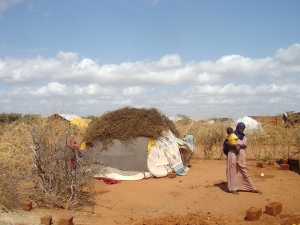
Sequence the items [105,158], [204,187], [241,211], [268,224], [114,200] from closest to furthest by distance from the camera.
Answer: [268,224], [241,211], [114,200], [204,187], [105,158]

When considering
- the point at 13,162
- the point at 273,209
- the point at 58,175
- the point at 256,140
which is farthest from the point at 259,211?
the point at 256,140

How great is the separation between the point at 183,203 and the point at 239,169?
1843mm

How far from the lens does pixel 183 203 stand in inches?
327

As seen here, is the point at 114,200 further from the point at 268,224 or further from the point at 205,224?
the point at 268,224

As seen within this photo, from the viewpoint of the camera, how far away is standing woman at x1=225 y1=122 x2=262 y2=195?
Answer: 29.3ft

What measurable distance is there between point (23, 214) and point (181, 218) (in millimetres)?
3092

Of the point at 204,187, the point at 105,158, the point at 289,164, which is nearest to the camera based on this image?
the point at 204,187

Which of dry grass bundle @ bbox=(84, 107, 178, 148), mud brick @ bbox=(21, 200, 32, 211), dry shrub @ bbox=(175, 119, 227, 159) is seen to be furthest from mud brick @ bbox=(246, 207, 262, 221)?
dry shrub @ bbox=(175, 119, 227, 159)

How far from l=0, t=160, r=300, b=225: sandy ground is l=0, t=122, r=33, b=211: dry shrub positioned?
490 mm

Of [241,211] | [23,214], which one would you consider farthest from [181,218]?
[23,214]

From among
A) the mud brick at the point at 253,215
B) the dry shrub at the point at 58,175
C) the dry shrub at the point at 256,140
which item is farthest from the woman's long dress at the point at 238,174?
the dry shrub at the point at 256,140

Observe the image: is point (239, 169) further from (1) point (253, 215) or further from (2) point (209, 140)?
(2) point (209, 140)

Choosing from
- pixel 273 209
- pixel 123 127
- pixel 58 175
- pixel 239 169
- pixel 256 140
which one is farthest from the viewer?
pixel 256 140

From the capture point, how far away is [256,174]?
→ 39.7 ft
